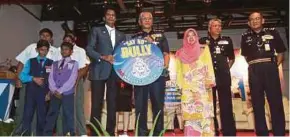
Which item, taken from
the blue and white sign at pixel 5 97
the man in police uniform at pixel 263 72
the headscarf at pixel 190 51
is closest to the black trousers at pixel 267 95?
the man in police uniform at pixel 263 72

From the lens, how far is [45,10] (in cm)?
1005

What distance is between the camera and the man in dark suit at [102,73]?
3320 millimetres

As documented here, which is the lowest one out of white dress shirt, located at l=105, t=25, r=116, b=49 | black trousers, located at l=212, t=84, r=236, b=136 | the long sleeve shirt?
black trousers, located at l=212, t=84, r=236, b=136

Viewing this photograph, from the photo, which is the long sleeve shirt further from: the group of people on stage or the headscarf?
the headscarf

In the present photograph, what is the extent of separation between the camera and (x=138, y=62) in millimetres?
3363

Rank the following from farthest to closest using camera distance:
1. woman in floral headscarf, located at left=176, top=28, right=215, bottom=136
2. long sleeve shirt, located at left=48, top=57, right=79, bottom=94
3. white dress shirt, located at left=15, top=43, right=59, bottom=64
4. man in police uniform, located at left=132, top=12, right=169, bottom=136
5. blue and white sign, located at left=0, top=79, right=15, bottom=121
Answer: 1. blue and white sign, located at left=0, top=79, right=15, bottom=121
2. white dress shirt, located at left=15, top=43, right=59, bottom=64
3. long sleeve shirt, located at left=48, top=57, right=79, bottom=94
4. woman in floral headscarf, located at left=176, top=28, right=215, bottom=136
5. man in police uniform, located at left=132, top=12, right=169, bottom=136

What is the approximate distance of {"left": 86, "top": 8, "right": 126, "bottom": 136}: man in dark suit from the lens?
131 inches

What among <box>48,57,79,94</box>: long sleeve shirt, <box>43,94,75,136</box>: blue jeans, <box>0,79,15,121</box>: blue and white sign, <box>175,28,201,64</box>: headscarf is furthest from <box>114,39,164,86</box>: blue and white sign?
<box>0,79,15,121</box>: blue and white sign

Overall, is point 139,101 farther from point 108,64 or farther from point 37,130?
point 37,130

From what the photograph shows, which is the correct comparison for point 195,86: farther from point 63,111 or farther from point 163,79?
point 63,111

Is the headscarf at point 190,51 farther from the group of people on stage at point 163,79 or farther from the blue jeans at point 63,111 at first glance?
the blue jeans at point 63,111

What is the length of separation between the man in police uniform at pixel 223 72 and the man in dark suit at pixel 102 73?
0.99 meters

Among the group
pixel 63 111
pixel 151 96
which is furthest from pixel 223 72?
pixel 63 111

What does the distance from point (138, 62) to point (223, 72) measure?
3.00ft
